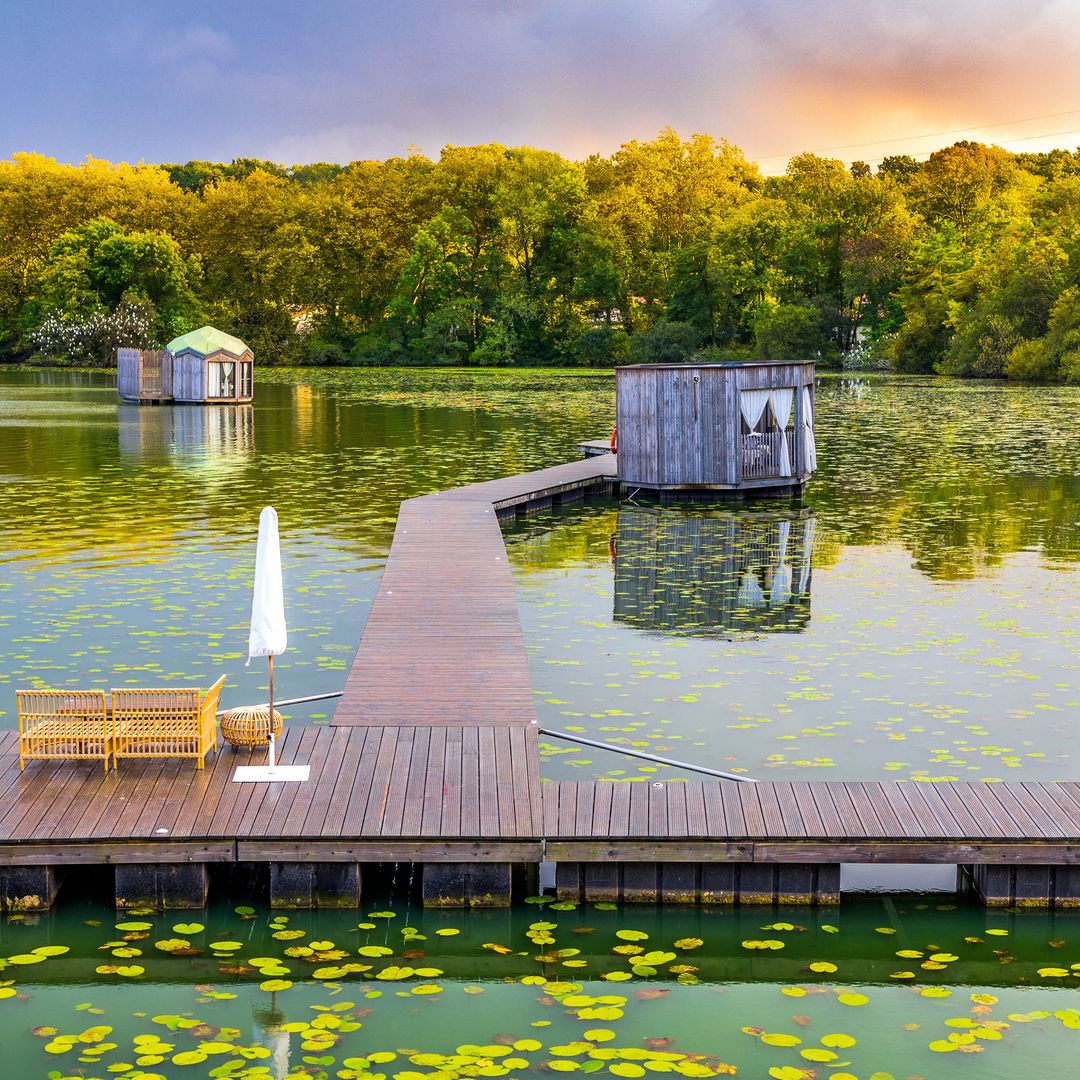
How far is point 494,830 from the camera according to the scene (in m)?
8.68

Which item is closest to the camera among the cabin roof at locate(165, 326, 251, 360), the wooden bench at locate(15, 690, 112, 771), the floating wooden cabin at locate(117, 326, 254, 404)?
the wooden bench at locate(15, 690, 112, 771)

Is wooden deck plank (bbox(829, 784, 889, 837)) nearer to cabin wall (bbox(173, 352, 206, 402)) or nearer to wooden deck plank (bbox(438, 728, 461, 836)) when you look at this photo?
wooden deck plank (bbox(438, 728, 461, 836))

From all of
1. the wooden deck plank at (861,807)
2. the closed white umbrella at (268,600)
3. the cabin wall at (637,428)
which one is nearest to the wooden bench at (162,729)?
the closed white umbrella at (268,600)

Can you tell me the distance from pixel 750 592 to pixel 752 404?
8.57 metres

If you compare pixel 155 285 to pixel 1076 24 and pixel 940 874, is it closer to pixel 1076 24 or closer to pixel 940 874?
pixel 1076 24

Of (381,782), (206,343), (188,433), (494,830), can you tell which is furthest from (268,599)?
(206,343)

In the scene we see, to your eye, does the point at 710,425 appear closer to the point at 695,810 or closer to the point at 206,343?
the point at 695,810

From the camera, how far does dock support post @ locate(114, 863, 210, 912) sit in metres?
8.62

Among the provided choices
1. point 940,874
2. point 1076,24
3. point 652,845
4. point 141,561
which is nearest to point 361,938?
point 652,845

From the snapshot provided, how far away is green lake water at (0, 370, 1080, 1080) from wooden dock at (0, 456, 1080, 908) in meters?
0.22

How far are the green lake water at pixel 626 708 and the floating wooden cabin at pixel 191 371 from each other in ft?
68.6

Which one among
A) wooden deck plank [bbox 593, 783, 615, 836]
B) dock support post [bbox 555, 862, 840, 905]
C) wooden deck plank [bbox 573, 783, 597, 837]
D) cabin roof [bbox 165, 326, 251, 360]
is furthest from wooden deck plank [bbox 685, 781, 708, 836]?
cabin roof [bbox 165, 326, 251, 360]

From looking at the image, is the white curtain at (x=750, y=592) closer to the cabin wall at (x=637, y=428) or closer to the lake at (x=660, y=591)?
the lake at (x=660, y=591)

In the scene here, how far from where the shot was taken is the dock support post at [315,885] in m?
8.66
